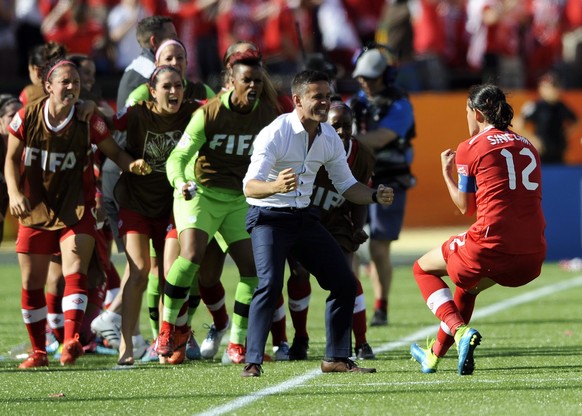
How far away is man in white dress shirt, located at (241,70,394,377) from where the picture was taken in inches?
320

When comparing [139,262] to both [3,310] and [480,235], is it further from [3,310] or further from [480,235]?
[3,310]

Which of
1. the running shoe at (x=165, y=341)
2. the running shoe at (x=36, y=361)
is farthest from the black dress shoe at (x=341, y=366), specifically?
the running shoe at (x=36, y=361)

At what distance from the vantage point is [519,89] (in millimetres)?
21625

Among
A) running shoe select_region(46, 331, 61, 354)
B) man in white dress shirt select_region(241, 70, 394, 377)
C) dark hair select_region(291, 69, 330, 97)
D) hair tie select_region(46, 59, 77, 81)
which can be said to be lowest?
running shoe select_region(46, 331, 61, 354)

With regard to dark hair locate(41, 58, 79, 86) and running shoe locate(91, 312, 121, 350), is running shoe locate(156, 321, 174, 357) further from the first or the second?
dark hair locate(41, 58, 79, 86)

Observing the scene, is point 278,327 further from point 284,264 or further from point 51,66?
point 51,66

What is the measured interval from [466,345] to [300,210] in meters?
1.33

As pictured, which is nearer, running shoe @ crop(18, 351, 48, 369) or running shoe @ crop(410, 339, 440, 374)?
running shoe @ crop(410, 339, 440, 374)

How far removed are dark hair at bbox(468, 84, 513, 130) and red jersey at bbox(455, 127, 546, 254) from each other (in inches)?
5.2

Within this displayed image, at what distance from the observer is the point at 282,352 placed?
9.67m

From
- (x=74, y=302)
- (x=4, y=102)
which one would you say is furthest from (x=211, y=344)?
(x=4, y=102)

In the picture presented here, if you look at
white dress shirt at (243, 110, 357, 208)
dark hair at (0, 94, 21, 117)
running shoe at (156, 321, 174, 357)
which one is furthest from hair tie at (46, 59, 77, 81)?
running shoe at (156, 321, 174, 357)

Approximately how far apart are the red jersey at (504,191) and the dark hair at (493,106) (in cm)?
13

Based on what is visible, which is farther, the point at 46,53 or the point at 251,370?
the point at 46,53
